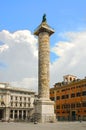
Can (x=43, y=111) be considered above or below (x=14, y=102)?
below

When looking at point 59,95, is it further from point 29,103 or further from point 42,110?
point 42,110

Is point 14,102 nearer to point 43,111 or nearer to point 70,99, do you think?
point 70,99

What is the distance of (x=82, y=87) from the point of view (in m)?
75.9

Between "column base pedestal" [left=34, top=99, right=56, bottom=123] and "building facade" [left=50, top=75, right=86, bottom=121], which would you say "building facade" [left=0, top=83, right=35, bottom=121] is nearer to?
"building facade" [left=50, top=75, right=86, bottom=121]

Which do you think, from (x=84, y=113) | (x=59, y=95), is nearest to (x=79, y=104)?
(x=84, y=113)

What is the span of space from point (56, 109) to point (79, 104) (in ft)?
41.4

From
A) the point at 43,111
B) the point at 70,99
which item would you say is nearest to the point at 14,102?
the point at 70,99

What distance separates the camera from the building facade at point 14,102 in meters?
93.9

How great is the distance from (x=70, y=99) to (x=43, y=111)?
34.3m

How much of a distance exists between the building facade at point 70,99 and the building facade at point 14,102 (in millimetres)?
11644

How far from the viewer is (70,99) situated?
265ft

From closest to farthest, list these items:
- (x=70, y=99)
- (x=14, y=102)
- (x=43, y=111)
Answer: (x=43, y=111) < (x=70, y=99) < (x=14, y=102)

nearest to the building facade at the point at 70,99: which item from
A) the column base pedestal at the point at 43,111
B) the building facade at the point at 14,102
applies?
the building facade at the point at 14,102

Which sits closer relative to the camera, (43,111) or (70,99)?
(43,111)
